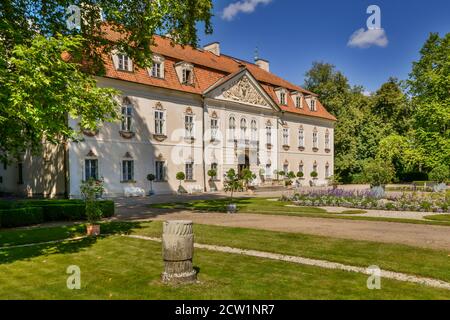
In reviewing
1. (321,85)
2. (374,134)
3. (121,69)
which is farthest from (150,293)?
(321,85)

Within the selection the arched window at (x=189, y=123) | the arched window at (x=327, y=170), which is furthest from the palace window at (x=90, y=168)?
the arched window at (x=327, y=170)

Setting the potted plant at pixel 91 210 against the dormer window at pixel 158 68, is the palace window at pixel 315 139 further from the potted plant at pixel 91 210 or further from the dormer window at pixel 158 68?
the potted plant at pixel 91 210

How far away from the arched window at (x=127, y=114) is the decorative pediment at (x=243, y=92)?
30.0 feet

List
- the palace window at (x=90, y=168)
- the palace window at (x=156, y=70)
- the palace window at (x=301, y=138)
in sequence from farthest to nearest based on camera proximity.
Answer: the palace window at (x=301, y=138) → the palace window at (x=156, y=70) → the palace window at (x=90, y=168)

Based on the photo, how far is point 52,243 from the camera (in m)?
10.1

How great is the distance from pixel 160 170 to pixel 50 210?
552 inches

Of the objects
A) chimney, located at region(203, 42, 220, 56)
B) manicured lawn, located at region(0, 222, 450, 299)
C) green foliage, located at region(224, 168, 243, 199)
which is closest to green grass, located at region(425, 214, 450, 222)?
manicured lawn, located at region(0, 222, 450, 299)

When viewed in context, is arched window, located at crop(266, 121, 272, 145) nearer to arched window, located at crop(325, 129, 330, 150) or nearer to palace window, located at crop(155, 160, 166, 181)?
arched window, located at crop(325, 129, 330, 150)

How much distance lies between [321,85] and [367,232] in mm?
47921

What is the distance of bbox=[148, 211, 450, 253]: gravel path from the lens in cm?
1020

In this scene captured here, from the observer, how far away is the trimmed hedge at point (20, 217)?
13023 millimetres

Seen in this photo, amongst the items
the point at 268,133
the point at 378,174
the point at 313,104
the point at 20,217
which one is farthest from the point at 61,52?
the point at 313,104

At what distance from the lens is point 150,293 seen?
585 cm

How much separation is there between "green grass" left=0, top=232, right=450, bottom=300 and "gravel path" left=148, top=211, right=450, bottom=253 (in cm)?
375
